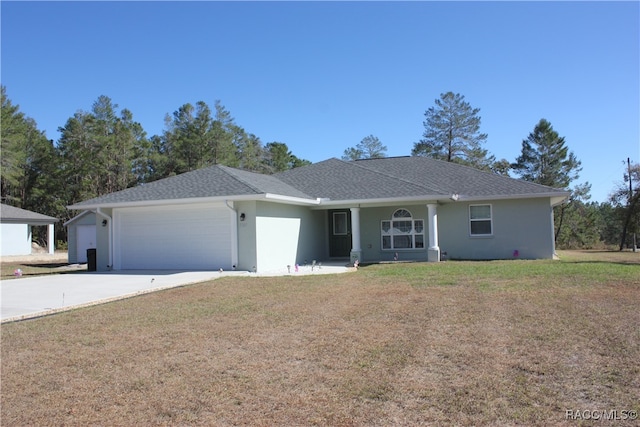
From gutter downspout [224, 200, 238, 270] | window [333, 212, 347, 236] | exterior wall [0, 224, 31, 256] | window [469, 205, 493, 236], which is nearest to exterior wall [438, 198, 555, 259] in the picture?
window [469, 205, 493, 236]

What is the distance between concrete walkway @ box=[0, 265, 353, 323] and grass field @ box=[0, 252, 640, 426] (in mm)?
870

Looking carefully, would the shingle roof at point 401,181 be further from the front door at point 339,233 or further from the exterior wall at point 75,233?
the exterior wall at point 75,233

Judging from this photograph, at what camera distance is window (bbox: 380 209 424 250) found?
19375mm

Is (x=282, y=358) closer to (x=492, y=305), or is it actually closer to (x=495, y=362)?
(x=495, y=362)

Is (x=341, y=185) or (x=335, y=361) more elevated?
(x=341, y=185)

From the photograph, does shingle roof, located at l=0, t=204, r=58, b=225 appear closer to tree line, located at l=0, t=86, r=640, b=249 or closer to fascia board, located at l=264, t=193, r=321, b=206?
tree line, located at l=0, t=86, r=640, b=249

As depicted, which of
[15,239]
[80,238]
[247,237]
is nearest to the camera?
[247,237]

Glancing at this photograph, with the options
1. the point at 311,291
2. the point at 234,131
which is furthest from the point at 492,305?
the point at 234,131

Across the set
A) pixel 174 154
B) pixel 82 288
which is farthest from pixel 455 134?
pixel 82 288

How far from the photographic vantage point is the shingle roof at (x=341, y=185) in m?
16.9

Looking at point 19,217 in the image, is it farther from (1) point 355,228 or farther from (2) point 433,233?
(2) point 433,233

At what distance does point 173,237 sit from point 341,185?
720cm

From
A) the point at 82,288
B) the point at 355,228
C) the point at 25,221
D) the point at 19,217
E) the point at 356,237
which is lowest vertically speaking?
the point at 82,288

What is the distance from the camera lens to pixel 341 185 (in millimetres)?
20156
